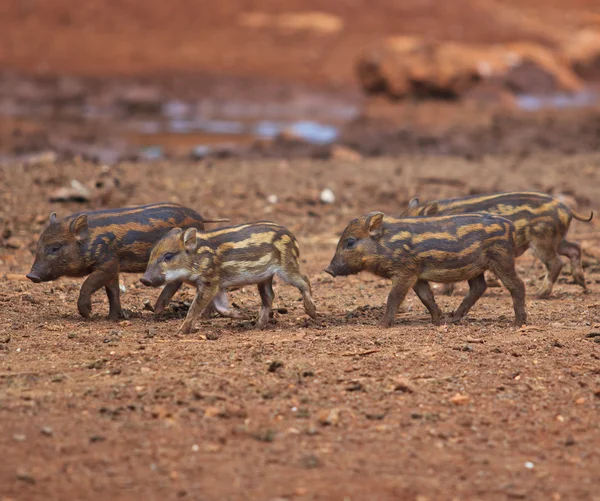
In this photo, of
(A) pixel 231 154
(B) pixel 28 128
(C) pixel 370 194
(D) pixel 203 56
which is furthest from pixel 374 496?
(D) pixel 203 56

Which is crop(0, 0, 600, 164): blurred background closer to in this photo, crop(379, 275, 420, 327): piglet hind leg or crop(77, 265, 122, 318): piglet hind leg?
crop(77, 265, 122, 318): piglet hind leg

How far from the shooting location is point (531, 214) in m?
10.4

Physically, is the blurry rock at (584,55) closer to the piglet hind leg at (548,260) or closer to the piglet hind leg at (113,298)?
the piglet hind leg at (548,260)

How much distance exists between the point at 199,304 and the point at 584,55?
29545 millimetres

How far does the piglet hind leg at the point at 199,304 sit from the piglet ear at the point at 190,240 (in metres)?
0.33

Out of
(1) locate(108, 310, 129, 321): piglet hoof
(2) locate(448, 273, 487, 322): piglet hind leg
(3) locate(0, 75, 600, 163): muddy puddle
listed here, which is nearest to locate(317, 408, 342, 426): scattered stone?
(2) locate(448, 273, 487, 322): piglet hind leg

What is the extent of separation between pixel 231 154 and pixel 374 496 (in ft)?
45.3

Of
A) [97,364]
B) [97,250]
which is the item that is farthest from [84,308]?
[97,364]

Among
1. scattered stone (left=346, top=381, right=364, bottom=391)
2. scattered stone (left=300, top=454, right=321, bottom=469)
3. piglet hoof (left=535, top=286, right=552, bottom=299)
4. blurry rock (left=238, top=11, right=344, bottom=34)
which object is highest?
blurry rock (left=238, top=11, right=344, bottom=34)

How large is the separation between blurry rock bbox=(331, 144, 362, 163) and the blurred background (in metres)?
0.05

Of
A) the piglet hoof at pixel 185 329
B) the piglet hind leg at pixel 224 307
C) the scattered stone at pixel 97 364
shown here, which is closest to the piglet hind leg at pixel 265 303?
the piglet hind leg at pixel 224 307

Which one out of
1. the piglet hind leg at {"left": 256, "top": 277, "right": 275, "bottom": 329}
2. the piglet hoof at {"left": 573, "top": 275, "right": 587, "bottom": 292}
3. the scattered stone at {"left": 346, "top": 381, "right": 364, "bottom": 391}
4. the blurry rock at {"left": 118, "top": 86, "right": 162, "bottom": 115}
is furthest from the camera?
the blurry rock at {"left": 118, "top": 86, "right": 162, "bottom": 115}

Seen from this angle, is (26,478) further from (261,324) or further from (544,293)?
(544,293)

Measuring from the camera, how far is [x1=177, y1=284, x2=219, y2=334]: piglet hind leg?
8.48 meters
